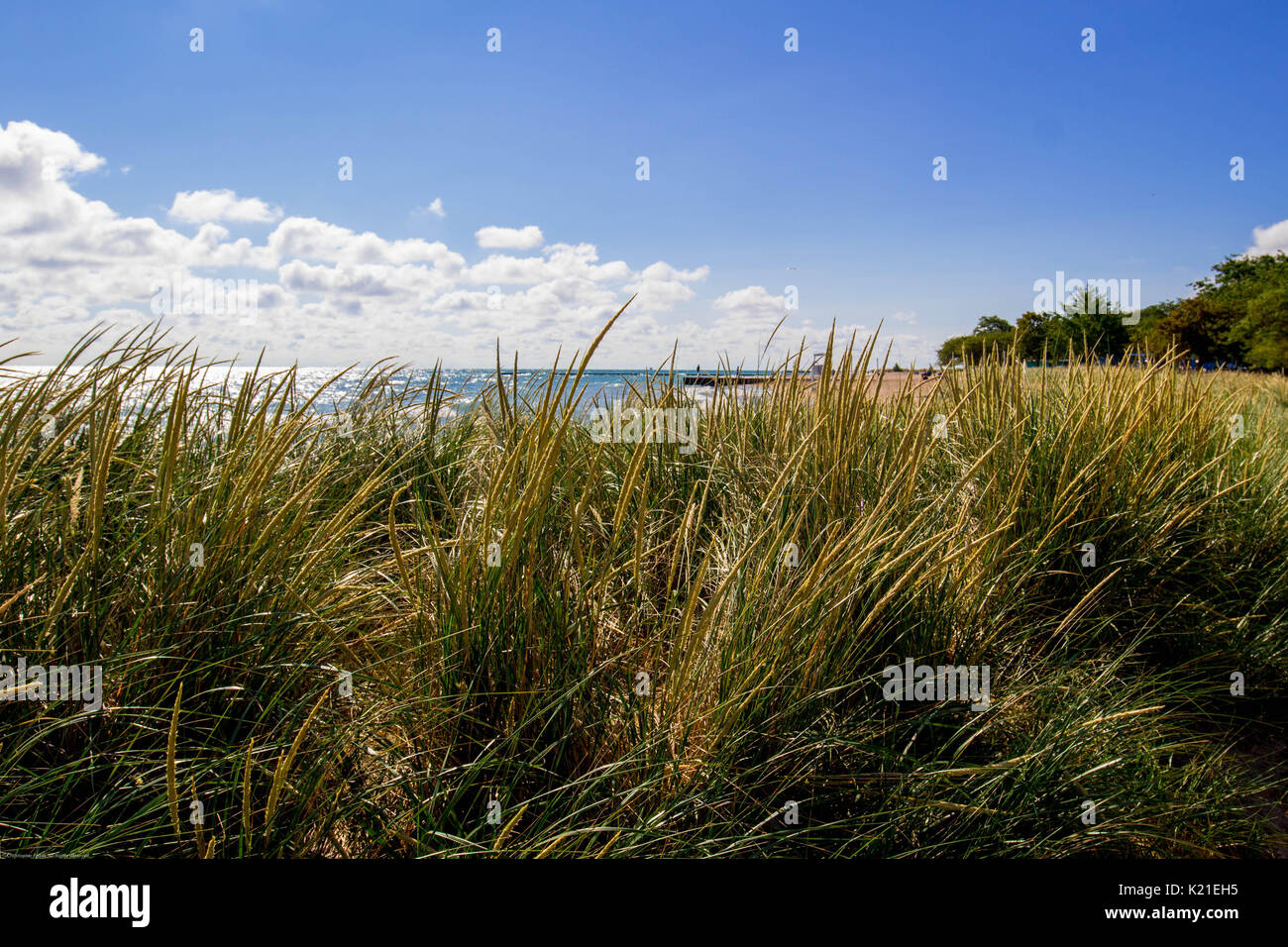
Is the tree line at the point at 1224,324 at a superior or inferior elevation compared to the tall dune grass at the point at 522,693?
superior

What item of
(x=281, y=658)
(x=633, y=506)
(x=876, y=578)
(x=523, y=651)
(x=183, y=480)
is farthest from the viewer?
(x=633, y=506)

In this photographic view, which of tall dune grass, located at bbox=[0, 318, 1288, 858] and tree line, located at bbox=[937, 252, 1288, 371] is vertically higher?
tree line, located at bbox=[937, 252, 1288, 371]

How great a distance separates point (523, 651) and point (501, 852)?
439 millimetres

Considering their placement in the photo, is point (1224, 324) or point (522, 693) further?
point (1224, 324)

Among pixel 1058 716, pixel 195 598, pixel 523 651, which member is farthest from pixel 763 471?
pixel 195 598

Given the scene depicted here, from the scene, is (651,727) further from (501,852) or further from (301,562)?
(301,562)

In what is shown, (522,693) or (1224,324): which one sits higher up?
(1224,324)

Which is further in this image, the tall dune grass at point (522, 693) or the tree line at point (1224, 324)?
the tree line at point (1224, 324)

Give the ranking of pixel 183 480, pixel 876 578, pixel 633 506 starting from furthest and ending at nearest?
1. pixel 633 506
2. pixel 183 480
3. pixel 876 578

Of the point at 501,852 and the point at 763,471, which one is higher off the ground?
the point at 763,471

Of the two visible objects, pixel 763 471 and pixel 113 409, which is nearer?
pixel 113 409

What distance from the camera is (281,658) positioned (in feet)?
5.72

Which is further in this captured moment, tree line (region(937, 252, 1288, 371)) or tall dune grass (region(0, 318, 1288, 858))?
tree line (region(937, 252, 1288, 371))
